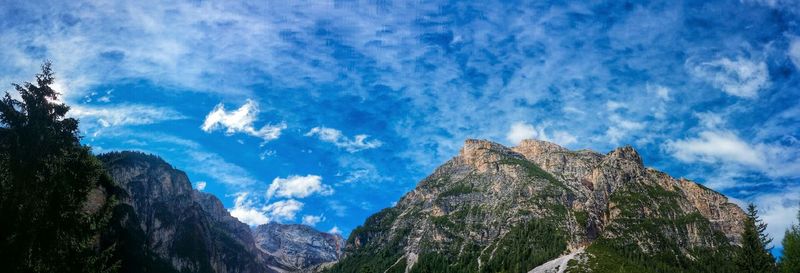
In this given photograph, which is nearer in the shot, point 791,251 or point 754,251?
point 791,251

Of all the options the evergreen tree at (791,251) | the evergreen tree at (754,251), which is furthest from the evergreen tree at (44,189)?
the evergreen tree at (754,251)

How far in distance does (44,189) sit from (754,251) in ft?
439

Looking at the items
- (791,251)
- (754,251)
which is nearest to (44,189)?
(791,251)

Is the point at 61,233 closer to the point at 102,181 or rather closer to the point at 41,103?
the point at 41,103

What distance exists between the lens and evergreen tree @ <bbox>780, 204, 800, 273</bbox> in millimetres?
79000

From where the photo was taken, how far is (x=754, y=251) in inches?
4747

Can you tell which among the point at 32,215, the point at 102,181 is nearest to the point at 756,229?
the point at 102,181

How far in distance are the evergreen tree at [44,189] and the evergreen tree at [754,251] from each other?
126 metres

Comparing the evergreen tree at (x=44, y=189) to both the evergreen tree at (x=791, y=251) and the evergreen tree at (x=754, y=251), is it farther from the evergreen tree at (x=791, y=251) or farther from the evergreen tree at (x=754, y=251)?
the evergreen tree at (x=754, y=251)

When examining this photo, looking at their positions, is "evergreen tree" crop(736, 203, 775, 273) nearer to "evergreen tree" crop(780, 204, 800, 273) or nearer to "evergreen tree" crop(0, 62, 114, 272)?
"evergreen tree" crop(780, 204, 800, 273)

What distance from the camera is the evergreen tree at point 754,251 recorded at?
118 m

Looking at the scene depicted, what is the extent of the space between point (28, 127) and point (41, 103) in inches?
88.5

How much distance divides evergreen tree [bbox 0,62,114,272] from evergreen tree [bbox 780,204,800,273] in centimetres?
8707

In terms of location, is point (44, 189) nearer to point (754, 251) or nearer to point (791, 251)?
point (791, 251)
